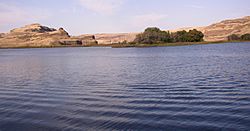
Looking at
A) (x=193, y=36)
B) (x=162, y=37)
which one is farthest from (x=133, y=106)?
(x=193, y=36)

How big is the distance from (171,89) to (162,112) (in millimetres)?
7338

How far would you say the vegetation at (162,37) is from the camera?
171375 millimetres

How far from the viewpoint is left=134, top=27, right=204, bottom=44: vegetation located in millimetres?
171375

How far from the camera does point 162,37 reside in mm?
172125

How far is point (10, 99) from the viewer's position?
76.5 feet

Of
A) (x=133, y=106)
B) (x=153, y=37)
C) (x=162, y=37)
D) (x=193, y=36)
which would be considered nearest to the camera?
(x=133, y=106)

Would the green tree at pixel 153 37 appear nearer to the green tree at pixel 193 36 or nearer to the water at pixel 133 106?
the green tree at pixel 193 36

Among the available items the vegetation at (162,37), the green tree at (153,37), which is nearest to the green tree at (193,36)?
the vegetation at (162,37)

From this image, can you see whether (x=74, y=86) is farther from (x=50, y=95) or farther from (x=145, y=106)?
(x=145, y=106)

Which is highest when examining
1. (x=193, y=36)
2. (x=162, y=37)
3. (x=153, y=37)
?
(x=153, y=37)

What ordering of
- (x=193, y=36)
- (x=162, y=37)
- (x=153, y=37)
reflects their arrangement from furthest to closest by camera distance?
(x=193, y=36)
(x=162, y=37)
(x=153, y=37)

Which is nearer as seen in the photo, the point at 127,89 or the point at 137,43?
Result: the point at 127,89

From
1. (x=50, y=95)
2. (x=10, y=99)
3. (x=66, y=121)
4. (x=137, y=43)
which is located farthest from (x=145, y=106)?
(x=137, y=43)

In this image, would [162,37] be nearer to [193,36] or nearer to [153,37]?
[153,37]
